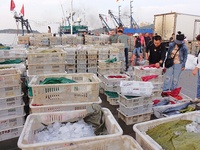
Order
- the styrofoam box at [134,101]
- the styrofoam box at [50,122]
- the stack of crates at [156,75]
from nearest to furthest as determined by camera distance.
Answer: the styrofoam box at [50,122], the styrofoam box at [134,101], the stack of crates at [156,75]

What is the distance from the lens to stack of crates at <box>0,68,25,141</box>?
312 cm

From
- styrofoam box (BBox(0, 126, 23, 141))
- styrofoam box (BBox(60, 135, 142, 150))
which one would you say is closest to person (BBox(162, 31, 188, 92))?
styrofoam box (BBox(60, 135, 142, 150))

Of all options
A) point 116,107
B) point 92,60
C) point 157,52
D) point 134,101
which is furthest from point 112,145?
point 92,60

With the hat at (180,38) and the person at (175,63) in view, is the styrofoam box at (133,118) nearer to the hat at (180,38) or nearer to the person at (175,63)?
the person at (175,63)

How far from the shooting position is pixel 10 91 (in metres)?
3.18

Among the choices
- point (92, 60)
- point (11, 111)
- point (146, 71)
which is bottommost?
point (11, 111)

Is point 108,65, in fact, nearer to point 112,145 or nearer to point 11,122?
point 11,122

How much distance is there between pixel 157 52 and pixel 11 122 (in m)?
3.75

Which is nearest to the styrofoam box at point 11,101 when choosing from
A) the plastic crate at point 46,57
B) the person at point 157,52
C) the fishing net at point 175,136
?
the plastic crate at point 46,57

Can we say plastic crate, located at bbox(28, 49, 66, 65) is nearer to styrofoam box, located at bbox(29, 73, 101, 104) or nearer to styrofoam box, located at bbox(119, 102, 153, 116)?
styrofoam box, located at bbox(29, 73, 101, 104)

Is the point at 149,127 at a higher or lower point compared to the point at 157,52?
lower

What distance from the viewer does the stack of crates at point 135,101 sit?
3643 mm

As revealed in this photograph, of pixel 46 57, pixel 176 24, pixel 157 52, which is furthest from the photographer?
pixel 176 24

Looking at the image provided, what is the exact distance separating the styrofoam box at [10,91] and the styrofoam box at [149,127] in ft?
7.01
